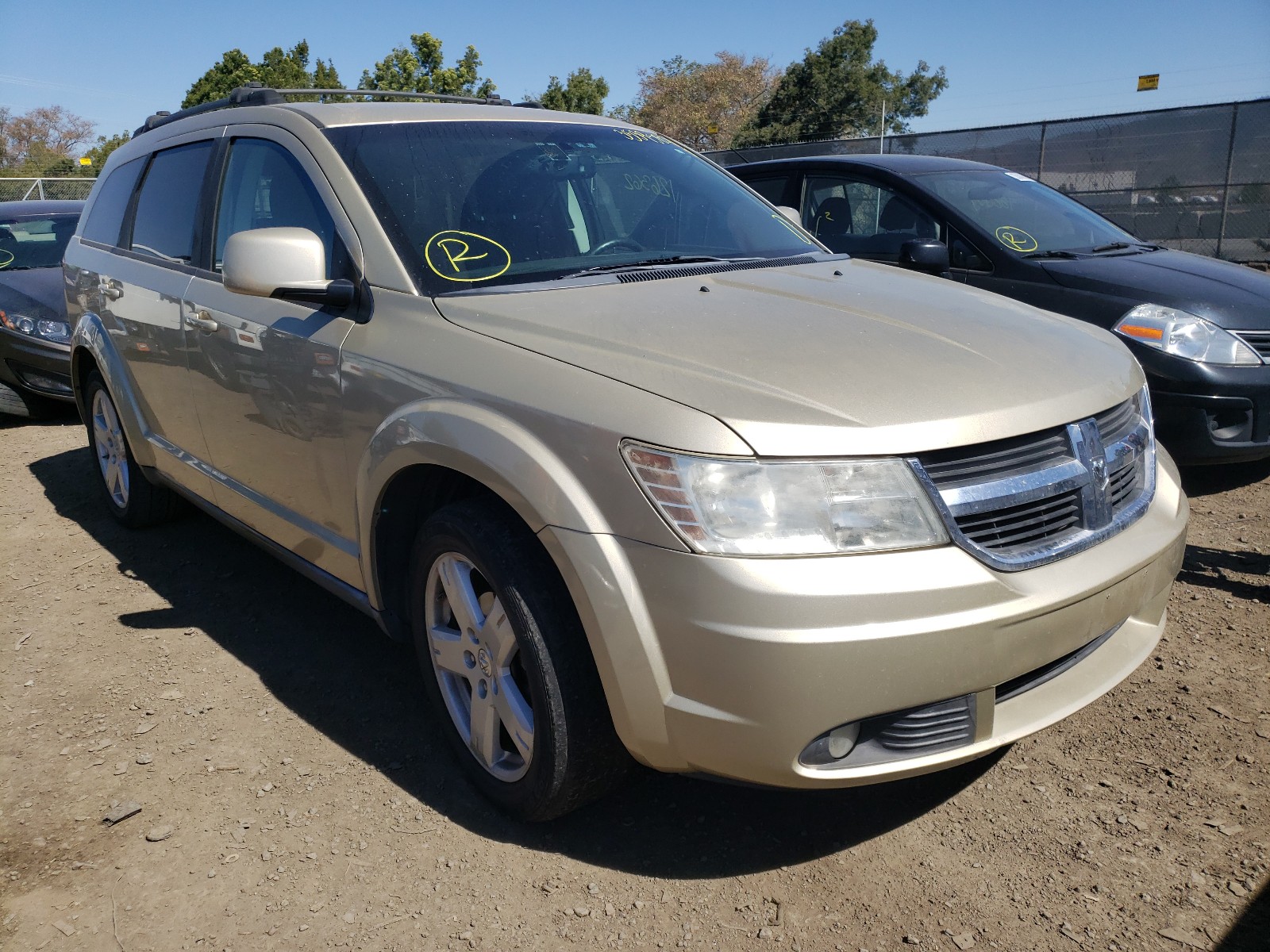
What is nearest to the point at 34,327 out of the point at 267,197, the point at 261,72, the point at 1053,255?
the point at 267,197

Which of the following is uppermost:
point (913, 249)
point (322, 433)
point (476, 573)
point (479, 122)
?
point (479, 122)

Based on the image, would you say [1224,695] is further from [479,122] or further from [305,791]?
[479,122]

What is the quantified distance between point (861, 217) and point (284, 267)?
13.0ft

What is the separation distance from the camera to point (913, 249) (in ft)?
15.1

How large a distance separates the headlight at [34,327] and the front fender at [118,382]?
3254 millimetres

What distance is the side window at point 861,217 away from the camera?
5.57 m

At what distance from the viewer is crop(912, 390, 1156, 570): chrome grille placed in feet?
6.83

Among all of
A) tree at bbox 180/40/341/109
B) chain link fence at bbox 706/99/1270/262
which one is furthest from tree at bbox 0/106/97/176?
chain link fence at bbox 706/99/1270/262

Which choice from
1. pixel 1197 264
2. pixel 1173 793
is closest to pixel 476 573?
pixel 1173 793

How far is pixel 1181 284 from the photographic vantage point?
495cm

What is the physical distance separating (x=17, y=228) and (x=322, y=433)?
7318 mm

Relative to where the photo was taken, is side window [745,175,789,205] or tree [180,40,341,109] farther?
tree [180,40,341,109]

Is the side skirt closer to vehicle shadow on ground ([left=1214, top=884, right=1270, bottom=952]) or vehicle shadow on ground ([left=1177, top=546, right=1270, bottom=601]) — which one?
vehicle shadow on ground ([left=1214, top=884, right=1270, bottom=952])

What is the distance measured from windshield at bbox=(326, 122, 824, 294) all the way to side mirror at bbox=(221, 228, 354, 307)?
0.71 feet
